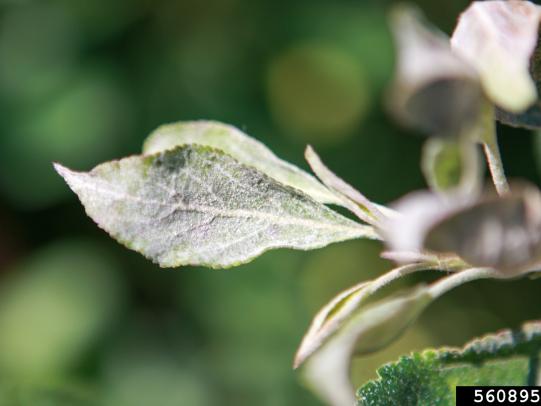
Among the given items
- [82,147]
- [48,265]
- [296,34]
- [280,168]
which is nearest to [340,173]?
[296,34]

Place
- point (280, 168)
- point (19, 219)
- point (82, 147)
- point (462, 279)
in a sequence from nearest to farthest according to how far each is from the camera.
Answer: point (462, 279) → point (280, 168) → point (82, 147) → point (19, 219)

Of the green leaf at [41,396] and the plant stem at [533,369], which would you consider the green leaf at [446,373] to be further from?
the green leaf at [41,396]

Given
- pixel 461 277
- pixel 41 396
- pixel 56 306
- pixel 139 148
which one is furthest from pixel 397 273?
pixel 56 306

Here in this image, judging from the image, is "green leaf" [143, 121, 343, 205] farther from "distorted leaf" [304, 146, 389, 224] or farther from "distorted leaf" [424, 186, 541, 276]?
"distorted leaf" [424, 186, 541, 276]

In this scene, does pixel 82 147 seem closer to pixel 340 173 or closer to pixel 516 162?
pixel 340 173

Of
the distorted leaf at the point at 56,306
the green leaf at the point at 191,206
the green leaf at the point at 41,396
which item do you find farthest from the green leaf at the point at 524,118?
the distorted leaf at the point at 56,306

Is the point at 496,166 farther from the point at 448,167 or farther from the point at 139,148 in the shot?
the point at 139,148
